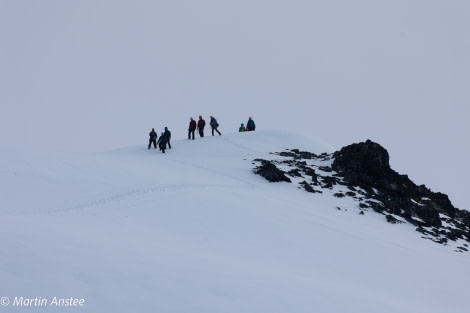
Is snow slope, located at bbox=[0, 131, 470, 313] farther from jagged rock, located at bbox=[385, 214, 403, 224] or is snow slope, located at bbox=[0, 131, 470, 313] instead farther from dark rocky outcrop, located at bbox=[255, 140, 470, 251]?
dark rocky outcrop, located at bbox=[255, 140, 470, 251]

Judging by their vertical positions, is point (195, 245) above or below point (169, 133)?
below

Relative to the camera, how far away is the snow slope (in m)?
8.86

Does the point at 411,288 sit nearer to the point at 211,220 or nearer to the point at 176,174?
the point at 211,220

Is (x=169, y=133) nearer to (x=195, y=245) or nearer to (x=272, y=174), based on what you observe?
(x=272, y=174)

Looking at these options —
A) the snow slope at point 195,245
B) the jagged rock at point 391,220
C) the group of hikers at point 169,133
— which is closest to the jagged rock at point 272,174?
the snow slope at point 195,245

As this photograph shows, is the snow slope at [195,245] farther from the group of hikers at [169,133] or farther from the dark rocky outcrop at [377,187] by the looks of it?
the group of hikers at [169,133]

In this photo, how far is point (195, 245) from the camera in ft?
45.6

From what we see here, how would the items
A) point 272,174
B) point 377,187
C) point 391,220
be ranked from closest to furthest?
point 391,220
point 272,174
point 377,187

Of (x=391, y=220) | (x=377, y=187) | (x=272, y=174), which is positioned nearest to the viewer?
(x=391, y=220)

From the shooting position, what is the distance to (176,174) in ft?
81.8

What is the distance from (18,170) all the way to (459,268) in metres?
21.1

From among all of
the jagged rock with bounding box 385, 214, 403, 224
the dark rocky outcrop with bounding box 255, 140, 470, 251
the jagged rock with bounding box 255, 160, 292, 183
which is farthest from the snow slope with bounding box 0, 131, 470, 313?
the dark rocky outcrop with bounding box 255, 140, 470, 251

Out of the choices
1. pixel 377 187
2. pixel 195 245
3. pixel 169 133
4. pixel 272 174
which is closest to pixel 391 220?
pixel 377 187

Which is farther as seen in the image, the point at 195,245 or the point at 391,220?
the point at 391,220
